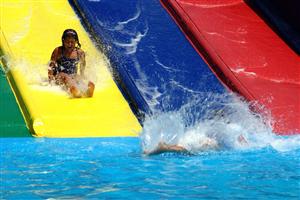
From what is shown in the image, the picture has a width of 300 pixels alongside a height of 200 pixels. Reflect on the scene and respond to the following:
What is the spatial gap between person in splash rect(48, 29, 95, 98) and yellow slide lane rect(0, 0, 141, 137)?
0.22 feet

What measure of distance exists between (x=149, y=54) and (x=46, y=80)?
780mm

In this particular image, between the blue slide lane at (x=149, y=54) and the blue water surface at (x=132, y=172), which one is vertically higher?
the blue water surface at (x=132, y=172)

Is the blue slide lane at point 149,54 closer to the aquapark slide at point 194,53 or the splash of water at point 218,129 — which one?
the aquapark slide at point 194,53

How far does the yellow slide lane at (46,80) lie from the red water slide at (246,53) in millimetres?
803

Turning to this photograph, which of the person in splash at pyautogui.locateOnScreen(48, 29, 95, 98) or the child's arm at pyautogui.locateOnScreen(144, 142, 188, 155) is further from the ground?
the child's arm at pyautogui.locateOnScreen(144, 142, 188, 155)

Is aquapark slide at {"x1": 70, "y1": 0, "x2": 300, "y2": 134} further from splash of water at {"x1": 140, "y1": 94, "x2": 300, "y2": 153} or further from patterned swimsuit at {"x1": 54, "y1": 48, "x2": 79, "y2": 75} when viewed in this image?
patterned swimsuit at {"x1": 54, "y1": 48, "x2": 79, "y2": 75}

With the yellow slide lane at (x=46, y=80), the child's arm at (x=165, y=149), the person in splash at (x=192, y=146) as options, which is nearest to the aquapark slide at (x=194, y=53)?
the yellow slide lane at (x=46, y=80)

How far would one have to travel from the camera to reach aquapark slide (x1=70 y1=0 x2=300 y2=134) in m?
4.04

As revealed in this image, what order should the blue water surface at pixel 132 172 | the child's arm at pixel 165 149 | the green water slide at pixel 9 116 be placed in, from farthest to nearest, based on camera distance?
the green water slide at pixel 9 116 < the child's arm at pixel 165 149 < the blue water surface at pixel 132 172

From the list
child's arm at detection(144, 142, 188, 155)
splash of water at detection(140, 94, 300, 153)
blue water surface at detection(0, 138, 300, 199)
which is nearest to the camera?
blue water surface at detection(0, 138, 300, 199)

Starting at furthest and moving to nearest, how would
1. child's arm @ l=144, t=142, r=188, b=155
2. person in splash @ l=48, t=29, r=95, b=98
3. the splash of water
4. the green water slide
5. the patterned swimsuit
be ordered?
the patterned swimsuit
person in splash @ l=48, t=29, r=95, b=98
the green water slide
the splash of water
child's arm @ l=144, t=142, r=188, b=155

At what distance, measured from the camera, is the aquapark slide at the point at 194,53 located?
4043 mm

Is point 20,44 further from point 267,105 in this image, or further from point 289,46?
point 289,46

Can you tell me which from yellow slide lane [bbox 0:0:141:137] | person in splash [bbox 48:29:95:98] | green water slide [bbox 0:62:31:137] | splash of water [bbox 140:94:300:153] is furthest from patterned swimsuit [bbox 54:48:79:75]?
splash of water [bbox 140:94:300:153]
